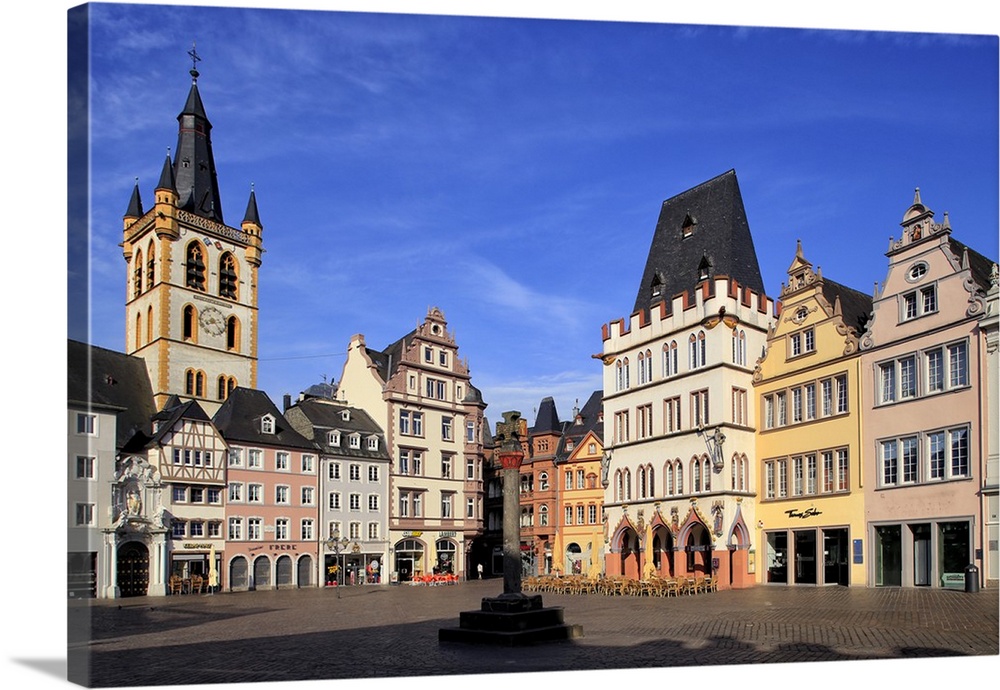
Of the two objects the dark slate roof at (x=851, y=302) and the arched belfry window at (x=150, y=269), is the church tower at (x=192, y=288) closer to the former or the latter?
the arched belfry window at (x=150, y=269)

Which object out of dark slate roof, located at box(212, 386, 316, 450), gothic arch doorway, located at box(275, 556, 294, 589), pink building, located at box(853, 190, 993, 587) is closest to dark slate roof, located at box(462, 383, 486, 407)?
dark slate roof, located at box(212, 386, 316, 450)

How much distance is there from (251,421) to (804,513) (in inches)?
927

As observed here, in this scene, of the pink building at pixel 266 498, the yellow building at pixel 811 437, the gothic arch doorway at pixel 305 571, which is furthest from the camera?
the gothic arch doorway at pixel 305 571

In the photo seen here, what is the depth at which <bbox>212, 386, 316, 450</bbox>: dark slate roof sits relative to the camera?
144ft

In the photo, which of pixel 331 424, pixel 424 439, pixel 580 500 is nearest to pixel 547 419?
pixel 580 500

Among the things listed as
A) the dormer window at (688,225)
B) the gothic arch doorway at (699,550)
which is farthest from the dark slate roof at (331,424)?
the dormer window at (688,225)

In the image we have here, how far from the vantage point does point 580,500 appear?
53875mm

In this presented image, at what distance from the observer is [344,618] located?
878 inches

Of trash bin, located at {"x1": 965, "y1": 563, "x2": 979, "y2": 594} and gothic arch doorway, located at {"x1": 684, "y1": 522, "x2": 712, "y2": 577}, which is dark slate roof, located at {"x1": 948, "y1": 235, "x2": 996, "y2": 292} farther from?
gothic arch doorway, located at {"x1": 684, "y1": 522, "x2": 712, "y2": 577}

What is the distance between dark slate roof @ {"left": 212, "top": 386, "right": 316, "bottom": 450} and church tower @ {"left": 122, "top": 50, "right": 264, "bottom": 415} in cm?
202

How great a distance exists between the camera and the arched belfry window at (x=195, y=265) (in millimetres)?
43375

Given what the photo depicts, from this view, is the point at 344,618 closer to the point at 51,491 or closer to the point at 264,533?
the point at 51,491

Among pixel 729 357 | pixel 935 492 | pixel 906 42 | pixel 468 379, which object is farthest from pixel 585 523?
pixel 906 42

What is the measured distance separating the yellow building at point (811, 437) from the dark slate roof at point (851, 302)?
4cm
